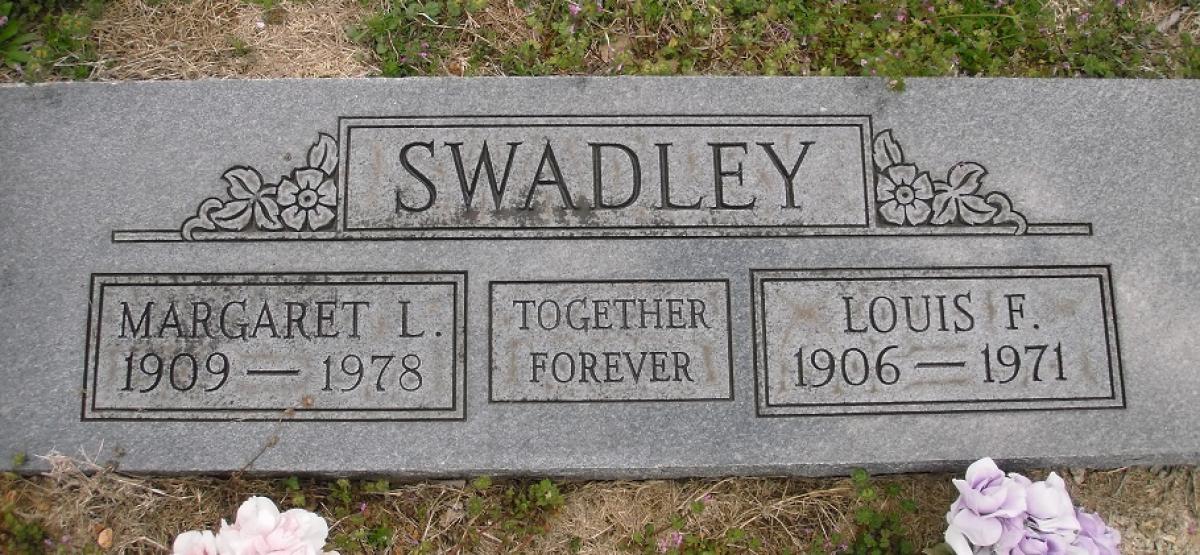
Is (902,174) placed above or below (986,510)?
above

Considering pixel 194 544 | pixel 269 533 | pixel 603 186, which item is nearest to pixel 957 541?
pixel 603 186

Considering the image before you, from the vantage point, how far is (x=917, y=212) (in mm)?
2812

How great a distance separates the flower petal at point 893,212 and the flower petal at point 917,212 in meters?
0.02

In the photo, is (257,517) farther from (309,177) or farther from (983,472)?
(983,472)

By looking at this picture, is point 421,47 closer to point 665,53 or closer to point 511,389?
point 665,53

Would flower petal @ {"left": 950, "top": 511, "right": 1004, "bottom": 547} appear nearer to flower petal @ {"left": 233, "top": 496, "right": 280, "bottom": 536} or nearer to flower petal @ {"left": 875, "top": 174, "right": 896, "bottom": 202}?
flower petal @ {"left": 875, "top": 174, "right": 896, "bottom": 202}

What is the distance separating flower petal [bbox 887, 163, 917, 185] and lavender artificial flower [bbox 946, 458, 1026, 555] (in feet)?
3.04

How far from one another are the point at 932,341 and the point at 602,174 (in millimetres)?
1201

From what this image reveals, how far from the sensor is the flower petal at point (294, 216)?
277cm

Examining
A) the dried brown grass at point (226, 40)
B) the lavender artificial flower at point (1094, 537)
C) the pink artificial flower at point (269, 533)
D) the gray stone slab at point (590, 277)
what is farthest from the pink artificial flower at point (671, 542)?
the dried brown grass at point (226, 40)

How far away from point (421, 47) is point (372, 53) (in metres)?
0.19

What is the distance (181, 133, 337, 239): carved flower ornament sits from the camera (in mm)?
2766

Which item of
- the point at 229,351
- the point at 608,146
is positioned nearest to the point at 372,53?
the point at 608,146

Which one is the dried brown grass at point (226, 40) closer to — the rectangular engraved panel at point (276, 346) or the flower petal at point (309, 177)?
the flower petal at point (309, 177)
